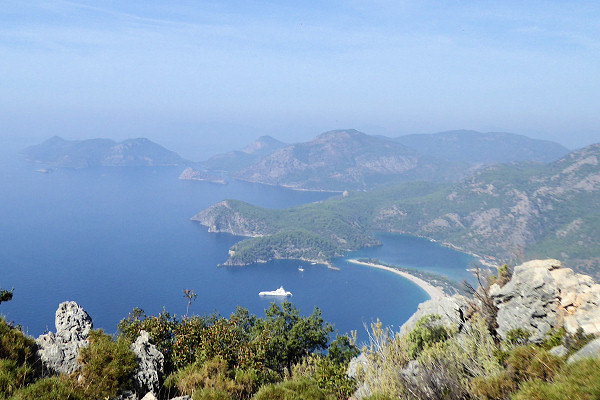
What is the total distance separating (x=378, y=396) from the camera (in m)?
7.05

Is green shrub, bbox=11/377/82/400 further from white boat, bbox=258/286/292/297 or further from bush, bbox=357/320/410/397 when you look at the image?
white boat, bbox=258/286/292/297

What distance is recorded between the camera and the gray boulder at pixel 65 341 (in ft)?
27.7

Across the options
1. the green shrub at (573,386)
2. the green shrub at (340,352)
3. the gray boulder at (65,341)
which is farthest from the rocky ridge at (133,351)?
the green shrub at (340,352)

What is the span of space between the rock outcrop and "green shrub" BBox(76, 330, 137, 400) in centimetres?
959

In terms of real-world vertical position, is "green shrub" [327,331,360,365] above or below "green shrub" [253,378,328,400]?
below

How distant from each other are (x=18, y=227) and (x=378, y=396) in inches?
8069

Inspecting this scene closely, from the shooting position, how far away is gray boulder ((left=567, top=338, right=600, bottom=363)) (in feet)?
22.4

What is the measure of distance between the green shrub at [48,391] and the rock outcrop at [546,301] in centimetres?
1030

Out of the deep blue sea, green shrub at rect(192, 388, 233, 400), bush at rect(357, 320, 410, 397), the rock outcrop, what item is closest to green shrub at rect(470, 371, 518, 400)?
bush at rect(357, 320, 410, 397)

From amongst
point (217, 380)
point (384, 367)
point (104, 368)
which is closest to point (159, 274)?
point (217, 380)

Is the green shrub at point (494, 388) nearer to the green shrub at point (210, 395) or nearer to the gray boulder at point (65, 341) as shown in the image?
the green shrub at point (210, 395)

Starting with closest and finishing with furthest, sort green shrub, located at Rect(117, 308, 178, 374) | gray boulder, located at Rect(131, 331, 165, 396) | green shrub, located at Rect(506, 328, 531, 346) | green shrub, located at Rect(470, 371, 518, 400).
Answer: green shrub, located at Rect(470, 371, 518, 400) → gray boulder, located at Rect(131, 331, 165, 396) → green shrub, located at Rect(506, 328, 531, 346) → green shrub, located at Rect(117, 308, 178, 374)

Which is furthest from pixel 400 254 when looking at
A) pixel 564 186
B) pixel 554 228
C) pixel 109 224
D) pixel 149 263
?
pixel 109 224

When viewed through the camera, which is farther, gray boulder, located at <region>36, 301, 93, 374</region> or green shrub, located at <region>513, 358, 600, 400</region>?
gray boulder, located at <region>36, 301, 93, 374</region>
